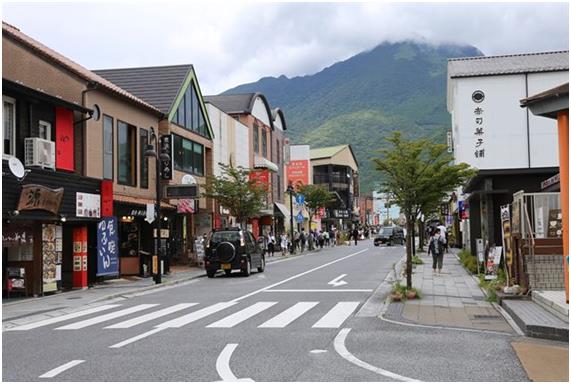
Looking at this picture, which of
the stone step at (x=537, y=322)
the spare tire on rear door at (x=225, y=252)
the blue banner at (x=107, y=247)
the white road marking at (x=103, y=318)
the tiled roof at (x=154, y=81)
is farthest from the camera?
the tiled roof at (x=154, y=81)

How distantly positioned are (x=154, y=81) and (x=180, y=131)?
2.94 metres

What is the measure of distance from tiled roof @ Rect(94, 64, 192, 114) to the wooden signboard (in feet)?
39.5

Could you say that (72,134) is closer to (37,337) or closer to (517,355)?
(37,337)

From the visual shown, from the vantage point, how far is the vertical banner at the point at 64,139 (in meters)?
21.2

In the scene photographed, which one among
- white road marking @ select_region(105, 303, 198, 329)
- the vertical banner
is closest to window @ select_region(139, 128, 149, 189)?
the vertical banner

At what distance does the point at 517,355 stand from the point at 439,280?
13.3 metres

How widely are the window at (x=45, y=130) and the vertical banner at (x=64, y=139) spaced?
29 cm

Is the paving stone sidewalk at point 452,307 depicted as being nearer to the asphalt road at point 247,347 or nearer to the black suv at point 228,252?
the asphalt road at point 247,347

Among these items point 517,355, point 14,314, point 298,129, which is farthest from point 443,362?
point 298,129

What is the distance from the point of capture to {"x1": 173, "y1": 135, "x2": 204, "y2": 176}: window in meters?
33.2

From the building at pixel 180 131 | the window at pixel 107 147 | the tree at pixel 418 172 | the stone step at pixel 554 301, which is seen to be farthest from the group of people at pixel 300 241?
the stone step at pixel 554 301

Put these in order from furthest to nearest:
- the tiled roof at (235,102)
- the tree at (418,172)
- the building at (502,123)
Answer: the tiled roof at (235,102), the building at (502,123), the tree at (418,172)

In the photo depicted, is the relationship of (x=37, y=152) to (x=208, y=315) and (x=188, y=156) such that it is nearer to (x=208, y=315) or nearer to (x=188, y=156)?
(x=208, y=315)

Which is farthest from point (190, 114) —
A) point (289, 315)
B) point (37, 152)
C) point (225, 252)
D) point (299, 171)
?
point (299, 171)
